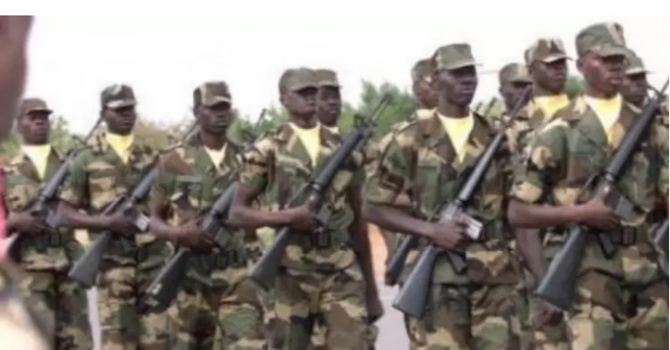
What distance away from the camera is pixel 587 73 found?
284 inches

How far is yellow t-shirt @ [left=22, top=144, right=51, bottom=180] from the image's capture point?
11820 millimetres

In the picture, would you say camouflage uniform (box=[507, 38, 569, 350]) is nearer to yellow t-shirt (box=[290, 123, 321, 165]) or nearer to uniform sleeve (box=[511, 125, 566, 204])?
uniform sleeve (box=[511, 125, 566, 204])

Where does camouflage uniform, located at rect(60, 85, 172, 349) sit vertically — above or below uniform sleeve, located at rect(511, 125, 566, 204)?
below

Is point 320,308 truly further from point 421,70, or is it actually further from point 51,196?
point 51,196

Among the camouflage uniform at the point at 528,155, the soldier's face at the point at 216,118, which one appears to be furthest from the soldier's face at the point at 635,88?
the soldier's face at the point at 216,118

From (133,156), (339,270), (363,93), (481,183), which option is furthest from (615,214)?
(363,93)

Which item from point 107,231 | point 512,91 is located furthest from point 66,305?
point 512,91

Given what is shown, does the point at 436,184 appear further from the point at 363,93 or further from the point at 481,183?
the point at 363,93

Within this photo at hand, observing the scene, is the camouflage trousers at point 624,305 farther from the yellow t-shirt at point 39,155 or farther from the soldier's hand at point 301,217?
the yellow t-shirt at point 39,155

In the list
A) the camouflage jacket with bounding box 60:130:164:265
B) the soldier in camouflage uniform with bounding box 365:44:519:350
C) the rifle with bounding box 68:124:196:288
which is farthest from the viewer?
the camouflage jacket with bounding box 60:130:164:265

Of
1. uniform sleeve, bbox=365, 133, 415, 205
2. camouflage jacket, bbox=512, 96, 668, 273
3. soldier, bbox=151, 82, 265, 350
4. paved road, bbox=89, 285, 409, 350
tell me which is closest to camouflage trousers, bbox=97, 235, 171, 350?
soldier, bbox=151, 82, 265, 350

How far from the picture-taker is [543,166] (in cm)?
711

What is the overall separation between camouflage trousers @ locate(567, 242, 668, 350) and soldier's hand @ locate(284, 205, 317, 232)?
6.80 ft

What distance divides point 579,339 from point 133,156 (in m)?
4.90
